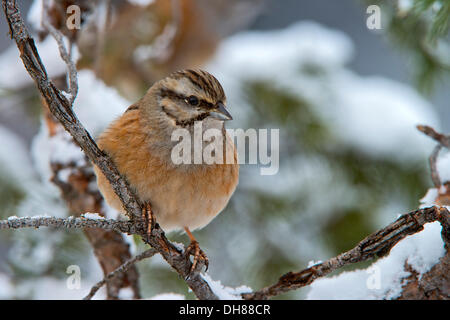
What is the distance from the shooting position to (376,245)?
203 centimetres

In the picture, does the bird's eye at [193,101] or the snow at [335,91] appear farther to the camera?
the snow at [335,91]

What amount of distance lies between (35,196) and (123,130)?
51.2 inches

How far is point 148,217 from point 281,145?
1.99 metres

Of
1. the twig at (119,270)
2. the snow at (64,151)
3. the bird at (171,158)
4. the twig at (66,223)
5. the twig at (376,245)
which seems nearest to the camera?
the twig at (66,223)

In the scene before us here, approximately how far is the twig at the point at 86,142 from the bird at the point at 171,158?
362mm

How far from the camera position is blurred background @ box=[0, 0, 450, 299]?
137 inches

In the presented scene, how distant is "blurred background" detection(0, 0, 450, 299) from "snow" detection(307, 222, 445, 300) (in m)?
1.33

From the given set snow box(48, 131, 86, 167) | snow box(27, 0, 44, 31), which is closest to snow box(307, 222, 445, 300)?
snow box(48, 131, 86, 167)

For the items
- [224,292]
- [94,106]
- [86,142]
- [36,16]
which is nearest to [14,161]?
[94,106]

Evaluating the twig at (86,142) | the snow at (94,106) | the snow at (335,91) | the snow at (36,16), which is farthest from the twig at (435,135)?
the snow at (36,16)

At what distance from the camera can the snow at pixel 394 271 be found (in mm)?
2148

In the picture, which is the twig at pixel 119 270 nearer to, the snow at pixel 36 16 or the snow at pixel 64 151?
the snow at pixel 64 151

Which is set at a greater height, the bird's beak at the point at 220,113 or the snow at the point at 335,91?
the snow at the point at 335,91

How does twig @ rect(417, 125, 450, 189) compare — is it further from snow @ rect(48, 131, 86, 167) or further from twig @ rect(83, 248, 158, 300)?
snow @ rect(48, 131, 86, 167)
